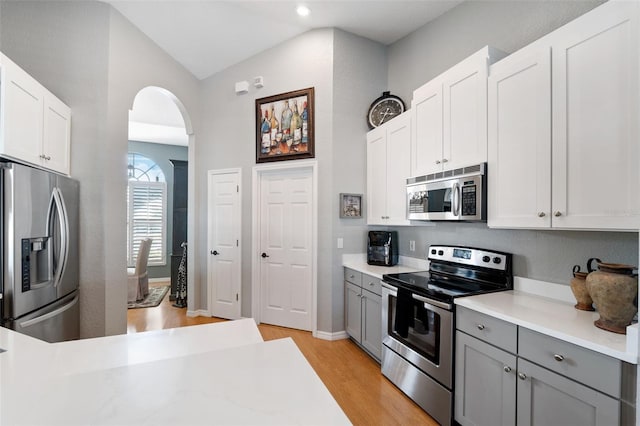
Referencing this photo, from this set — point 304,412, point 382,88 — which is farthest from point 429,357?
point 382,88

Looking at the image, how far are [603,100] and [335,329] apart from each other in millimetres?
3012

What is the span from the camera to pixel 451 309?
1942mm

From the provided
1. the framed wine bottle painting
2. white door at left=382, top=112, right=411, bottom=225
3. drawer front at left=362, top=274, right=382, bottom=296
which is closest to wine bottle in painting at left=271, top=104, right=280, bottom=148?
the framed wine bottle painting

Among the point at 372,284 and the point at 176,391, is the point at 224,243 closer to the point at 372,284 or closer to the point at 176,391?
the point at 372,284

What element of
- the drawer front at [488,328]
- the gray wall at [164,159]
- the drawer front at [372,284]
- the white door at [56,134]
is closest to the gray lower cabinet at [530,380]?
the drawer front at [488,328]

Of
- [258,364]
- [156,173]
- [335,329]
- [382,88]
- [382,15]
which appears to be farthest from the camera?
[156,173]

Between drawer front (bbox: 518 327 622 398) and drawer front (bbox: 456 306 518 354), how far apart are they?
0.05 metres

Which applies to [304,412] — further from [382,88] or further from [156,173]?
[156,173]

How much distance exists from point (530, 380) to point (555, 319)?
1.11 feet

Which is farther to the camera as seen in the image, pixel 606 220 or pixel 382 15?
pixel 382 15

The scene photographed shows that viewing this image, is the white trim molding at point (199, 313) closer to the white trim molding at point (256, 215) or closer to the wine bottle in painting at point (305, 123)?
the white trim molding at point (256, 215)

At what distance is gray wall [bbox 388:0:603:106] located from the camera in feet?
7.00

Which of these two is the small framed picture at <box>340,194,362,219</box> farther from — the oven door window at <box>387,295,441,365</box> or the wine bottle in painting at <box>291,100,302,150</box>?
the oven door window at <box>387,295,441,365</box>

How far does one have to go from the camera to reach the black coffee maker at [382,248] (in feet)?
10.7
